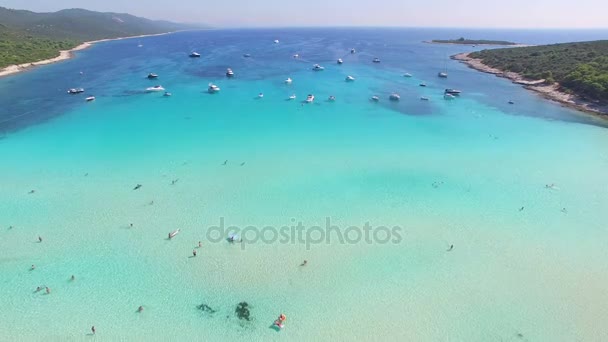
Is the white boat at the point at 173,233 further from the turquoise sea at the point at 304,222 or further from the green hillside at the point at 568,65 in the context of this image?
the green hillside at the point at 568,65

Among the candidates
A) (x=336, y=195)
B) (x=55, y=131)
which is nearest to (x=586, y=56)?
(x=336, y=195)

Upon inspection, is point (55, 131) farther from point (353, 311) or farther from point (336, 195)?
point (353, 311)

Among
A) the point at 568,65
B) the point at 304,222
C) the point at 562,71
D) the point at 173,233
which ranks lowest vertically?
the point at 173,233

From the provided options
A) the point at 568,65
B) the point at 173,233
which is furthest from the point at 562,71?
the point at 173,233

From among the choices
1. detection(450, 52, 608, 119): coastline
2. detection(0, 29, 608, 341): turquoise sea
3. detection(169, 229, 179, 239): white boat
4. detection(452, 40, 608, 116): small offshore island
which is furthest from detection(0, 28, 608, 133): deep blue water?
detection(169, 229, 179, 239): white boat

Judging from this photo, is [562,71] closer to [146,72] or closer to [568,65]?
[568,65]
